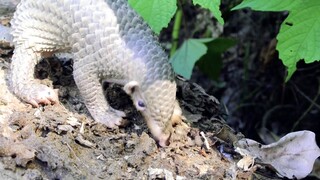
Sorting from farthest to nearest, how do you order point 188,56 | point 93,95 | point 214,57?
point 214,57
point 188,56
point 93,95

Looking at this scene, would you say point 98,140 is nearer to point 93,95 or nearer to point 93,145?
point 93,145

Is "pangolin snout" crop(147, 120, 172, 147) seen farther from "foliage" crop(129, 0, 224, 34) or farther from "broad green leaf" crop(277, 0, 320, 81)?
"broad green leaf" crop(277, 0, 320, 81)

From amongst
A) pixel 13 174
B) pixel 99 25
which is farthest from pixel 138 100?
pixel 13 174

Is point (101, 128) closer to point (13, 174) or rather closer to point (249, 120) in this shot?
point (13, 174)

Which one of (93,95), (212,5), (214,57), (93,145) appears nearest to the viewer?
(212,5)

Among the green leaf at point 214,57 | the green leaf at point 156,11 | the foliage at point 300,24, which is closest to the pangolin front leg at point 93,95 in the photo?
the green leaf at point 156,11

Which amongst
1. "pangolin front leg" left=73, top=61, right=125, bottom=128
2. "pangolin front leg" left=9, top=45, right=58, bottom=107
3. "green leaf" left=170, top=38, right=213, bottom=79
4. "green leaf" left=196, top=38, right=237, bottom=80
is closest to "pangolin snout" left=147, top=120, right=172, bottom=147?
"pangolin front leg" left=73, top=61, right=125, bottom=128

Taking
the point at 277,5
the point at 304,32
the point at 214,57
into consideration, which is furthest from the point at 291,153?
the point at 214,57
